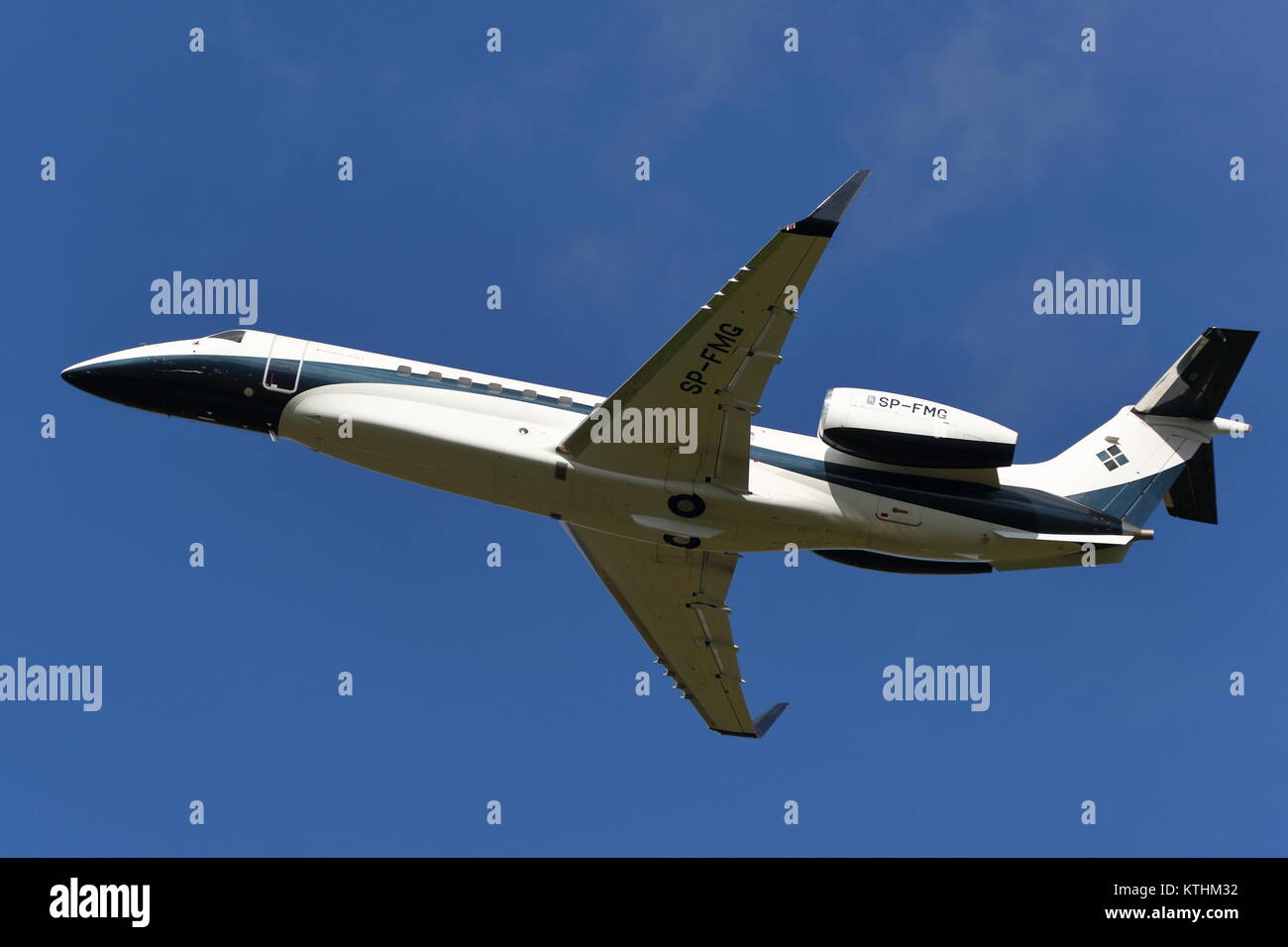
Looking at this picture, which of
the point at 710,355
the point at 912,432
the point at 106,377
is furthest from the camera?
the point at 106,377

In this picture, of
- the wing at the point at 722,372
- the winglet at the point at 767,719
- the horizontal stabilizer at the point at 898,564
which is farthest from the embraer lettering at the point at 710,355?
the winglet at the point at 767,719

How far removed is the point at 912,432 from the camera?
2642 centimetres

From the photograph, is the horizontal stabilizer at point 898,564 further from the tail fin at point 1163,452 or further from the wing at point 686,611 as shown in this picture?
the wing at point 686,611

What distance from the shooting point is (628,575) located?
31.9 m

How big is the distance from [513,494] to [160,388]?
903cm

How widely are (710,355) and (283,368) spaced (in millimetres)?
10065

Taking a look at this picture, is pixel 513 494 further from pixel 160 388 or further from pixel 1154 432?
pixel 1154 432

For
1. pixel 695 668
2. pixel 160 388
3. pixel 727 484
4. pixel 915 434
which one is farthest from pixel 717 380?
pixel 160 388

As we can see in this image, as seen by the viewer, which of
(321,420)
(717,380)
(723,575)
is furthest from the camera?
(723,575)

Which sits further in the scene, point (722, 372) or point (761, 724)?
point (761, 724)

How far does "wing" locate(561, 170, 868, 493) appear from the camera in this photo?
77.9ft

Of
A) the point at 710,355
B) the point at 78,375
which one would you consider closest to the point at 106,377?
the point at 78,375

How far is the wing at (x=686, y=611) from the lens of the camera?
3134 centimetres

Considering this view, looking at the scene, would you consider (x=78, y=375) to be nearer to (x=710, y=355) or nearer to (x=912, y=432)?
(x=710, y=355)
